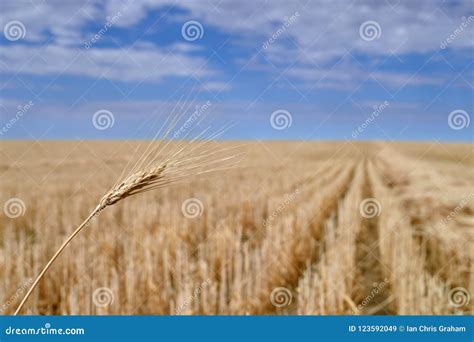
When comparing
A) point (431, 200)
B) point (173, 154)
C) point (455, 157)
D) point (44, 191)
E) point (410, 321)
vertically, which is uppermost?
point (455, 157)

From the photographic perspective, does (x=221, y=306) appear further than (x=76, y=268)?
No

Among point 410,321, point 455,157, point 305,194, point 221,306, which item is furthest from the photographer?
point 455,157

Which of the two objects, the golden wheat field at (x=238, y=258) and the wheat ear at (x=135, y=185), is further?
the golden wheat field at (x=238, y=258)

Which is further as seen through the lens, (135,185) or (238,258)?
(238,258)

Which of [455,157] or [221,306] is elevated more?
[455,157]

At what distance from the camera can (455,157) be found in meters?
26.3

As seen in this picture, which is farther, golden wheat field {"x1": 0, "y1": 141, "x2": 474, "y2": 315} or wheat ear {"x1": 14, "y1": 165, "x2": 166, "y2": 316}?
golden wheat field {"x1": 0, "y1": 141, "x2": 474, "y2": 315}

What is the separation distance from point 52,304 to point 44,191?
6.52 m

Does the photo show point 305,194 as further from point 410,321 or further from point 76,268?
point 410,321

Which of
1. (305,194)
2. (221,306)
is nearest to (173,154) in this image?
(221,306)

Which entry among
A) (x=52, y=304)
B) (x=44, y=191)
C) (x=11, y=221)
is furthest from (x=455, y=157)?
(x=52, y=304)

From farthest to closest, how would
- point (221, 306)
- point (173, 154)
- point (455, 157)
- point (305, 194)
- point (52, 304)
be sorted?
1. point (455, 157)
2. point (305, 194)
3. point (52, 304)
4. point (221, 306)
5. point (173, 154)

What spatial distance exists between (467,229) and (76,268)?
16.9 ft

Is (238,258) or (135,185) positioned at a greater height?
(238,258)
